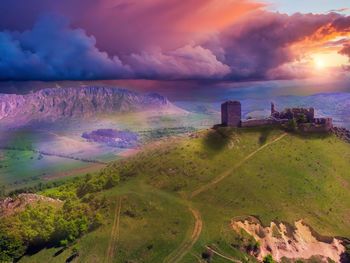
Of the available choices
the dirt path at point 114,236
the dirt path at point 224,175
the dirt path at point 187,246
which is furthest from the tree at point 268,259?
the dirt path at point 114,236

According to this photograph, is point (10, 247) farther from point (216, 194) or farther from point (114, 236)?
point (216, 194)

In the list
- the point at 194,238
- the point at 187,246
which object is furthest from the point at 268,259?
the point at 187,246

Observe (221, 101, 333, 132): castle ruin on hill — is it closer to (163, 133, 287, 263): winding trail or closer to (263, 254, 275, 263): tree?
(163, 133, 287, 263): winding trail

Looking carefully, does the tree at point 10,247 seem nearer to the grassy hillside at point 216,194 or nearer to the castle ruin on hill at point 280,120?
the grassy hillside at point 216,194

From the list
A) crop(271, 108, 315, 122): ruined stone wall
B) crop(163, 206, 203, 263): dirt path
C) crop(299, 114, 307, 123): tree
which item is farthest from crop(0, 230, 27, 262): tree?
crop(271, 108, 315, 122): ruined stone wall

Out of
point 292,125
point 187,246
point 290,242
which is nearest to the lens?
point 187,246

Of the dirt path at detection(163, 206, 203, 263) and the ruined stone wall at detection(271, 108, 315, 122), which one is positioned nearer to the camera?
the dirt path at detection(163, 206, 203, 263)

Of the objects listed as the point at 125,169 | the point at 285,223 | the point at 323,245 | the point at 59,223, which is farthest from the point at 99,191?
the point at 323,245

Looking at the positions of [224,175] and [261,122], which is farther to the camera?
Result: [261,122]
